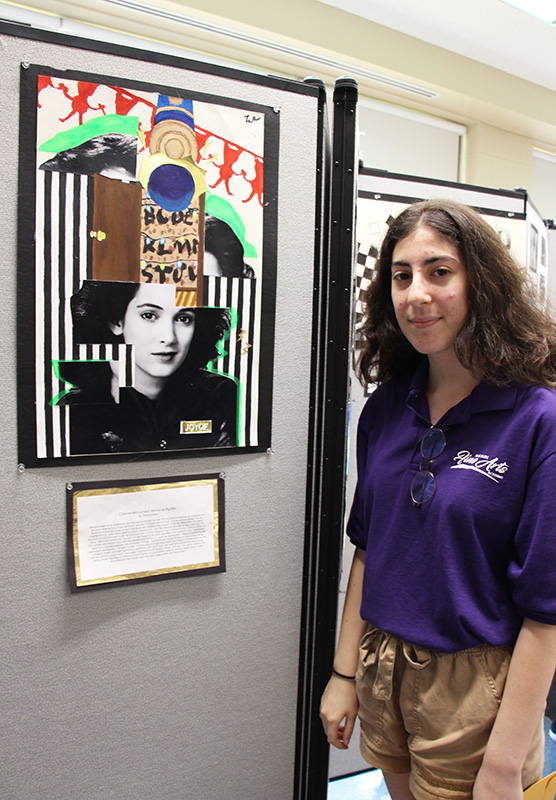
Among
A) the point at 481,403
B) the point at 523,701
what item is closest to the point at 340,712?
the point at 523,701

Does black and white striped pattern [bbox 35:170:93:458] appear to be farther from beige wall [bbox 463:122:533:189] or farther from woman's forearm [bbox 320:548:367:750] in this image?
beige wall [bbox 463:122:533:189]

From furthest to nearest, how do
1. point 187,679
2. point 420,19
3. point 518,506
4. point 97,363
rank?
point 420,19 < point 187,679 < point 97,363 < point 518,506

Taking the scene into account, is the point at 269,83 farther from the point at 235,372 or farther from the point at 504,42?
the point at 504,42

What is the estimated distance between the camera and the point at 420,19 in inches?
113

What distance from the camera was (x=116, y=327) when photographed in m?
0.91

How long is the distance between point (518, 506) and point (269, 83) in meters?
0.81

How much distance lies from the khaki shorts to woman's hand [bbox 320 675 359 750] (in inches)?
3.9

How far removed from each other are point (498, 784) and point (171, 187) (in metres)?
1.02

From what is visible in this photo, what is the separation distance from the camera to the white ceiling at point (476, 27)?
276 cm

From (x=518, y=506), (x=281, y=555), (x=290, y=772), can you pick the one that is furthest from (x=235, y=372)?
(x=290, y=772)

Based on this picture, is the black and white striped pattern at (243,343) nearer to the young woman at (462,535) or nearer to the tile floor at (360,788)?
the young woman at (462,535)

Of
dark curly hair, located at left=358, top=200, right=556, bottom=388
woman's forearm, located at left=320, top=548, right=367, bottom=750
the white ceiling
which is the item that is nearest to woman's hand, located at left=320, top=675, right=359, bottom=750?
woman's forearm, located at left=320, top=548, right=367, bottom=750

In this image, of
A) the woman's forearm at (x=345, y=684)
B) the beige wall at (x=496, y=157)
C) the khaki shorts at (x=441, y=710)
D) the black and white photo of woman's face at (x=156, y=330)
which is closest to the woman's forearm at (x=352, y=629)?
the woman's forearm at (x=345, y=684)

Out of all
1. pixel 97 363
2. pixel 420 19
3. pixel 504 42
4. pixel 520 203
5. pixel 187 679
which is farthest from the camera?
pixel 504 42
